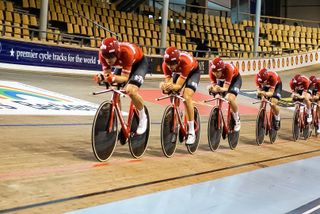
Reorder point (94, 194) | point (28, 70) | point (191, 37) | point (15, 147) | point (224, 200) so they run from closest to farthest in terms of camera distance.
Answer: point (94, 194) < point (224, 200) < point (15, 147) < point (28, 70) < point (191, 37)

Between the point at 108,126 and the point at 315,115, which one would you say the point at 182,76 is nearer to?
the point at 108,126

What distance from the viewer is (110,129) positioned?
14.1 feet

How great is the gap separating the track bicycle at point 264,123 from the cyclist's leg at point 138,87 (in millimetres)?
3047

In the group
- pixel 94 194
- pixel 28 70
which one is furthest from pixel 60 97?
pixel 94 194

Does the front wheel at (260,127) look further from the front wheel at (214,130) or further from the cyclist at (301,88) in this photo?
the cyclist at (301,88)

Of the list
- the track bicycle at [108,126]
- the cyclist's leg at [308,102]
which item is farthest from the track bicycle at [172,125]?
the cyclist's leg at [308,102]

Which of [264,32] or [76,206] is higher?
[264,32]

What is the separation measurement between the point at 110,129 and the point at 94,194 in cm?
103

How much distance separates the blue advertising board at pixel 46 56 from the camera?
453 inches

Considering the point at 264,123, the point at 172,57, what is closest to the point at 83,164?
the point at 172,57

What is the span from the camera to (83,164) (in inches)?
168

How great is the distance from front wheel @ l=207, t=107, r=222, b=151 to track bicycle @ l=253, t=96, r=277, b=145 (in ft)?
4.42

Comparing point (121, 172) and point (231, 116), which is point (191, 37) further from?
point (121, 172)

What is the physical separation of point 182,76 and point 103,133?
1.26 meters
